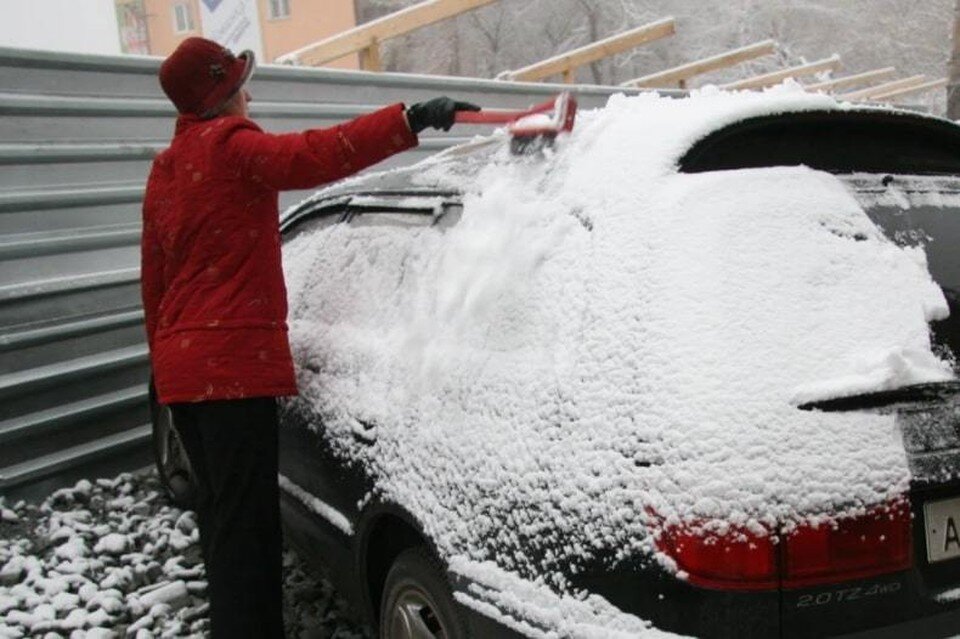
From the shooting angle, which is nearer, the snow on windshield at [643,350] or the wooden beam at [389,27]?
the snow on windshield at [643,350]

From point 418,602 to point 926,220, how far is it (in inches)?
65.3

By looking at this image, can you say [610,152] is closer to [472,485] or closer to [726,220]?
[726,220]

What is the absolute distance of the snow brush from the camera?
88.3 inches

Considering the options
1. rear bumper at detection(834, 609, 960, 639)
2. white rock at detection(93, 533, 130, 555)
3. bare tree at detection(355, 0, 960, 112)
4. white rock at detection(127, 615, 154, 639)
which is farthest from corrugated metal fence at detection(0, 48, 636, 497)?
bare tree at detection(355, 0, 960, 112)

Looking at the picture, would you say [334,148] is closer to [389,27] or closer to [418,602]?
[418,602]

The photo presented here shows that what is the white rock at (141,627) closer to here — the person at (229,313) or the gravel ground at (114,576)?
the gravel ground at (114,576)

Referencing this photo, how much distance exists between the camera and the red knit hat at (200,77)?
9.04 ft

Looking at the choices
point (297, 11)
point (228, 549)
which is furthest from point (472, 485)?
point (297, 11)

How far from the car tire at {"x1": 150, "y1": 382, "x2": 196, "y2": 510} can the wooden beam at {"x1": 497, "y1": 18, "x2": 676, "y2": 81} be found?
670cm

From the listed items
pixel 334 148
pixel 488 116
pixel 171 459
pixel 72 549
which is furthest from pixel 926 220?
pixel 72 549

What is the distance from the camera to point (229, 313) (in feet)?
8.80

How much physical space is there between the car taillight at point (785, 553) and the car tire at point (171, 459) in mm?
3163

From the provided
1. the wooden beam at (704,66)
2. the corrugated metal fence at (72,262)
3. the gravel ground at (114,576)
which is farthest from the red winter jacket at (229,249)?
the wooden beam at (704,66)

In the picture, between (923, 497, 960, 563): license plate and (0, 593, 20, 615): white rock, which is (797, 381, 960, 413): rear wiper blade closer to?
(923, 497, 960, 563): license plate
